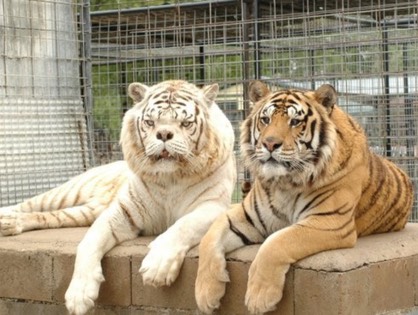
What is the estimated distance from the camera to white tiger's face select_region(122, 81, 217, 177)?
4891mm

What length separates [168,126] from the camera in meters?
4.93

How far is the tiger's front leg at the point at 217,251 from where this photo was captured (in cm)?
431

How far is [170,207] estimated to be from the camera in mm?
5086

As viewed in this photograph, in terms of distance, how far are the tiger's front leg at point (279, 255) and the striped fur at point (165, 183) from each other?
642 millimetres

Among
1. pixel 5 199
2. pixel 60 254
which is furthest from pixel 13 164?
pixel 60 254

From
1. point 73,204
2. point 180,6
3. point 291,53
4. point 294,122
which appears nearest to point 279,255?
point 294,122

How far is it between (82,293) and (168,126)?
1.00 m

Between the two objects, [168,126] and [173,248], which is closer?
[173,248]

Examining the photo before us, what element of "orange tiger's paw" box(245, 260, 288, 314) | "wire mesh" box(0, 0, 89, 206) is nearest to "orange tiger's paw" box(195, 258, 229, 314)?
"orange tiger's paw" box(245, 260, 288, 314)

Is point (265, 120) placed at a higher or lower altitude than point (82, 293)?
higher

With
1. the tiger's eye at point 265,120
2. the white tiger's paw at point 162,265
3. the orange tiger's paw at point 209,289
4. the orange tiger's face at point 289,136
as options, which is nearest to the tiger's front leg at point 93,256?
the white tiger's paw at point 162,265

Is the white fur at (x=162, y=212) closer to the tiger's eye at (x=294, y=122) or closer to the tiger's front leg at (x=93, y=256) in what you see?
the tiger's front leg at (x=93, y=256)

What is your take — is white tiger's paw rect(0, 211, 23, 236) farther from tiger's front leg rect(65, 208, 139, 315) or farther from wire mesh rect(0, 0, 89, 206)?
wire mesh rect(0, 0, 89, 206)

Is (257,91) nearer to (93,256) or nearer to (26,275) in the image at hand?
(93,256)
